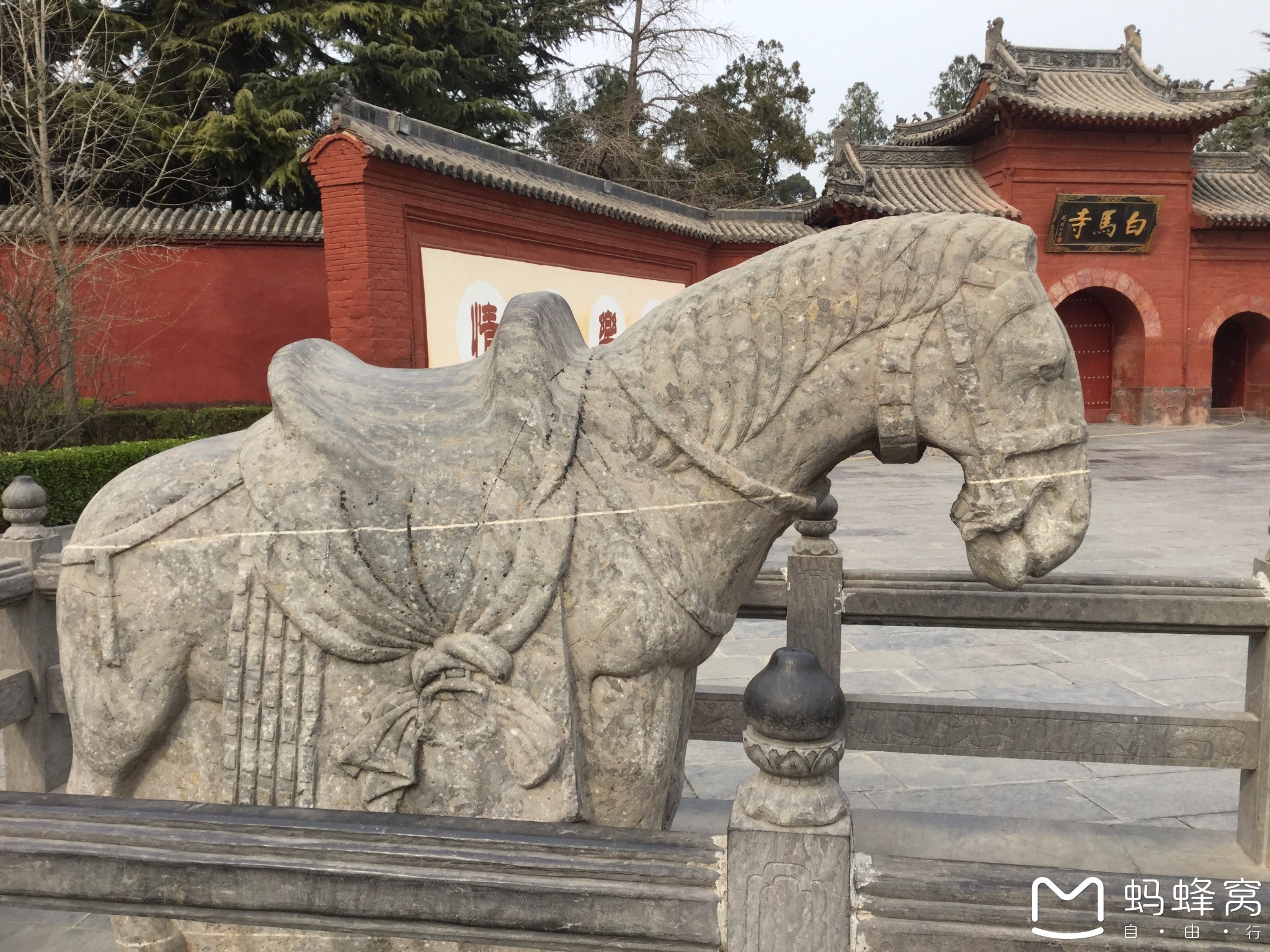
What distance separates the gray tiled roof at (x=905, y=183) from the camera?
14.5 metres

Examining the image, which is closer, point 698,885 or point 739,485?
point 698,885

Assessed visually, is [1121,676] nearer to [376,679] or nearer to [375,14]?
[376,679]

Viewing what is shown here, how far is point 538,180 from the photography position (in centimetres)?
1078

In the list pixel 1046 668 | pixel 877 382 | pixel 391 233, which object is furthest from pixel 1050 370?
pixel 391 233

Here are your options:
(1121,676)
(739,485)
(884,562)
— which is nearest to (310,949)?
(739,485)

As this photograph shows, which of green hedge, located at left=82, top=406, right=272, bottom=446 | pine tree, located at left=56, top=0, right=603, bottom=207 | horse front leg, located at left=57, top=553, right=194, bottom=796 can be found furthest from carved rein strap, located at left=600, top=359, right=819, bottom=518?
pine tree, located at left=56, top=0, right=603, bottom=207

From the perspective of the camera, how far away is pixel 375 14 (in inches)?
574

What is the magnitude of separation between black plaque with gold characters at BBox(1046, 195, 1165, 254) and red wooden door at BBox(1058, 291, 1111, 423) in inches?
55.6

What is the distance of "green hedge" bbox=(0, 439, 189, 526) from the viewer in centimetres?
679

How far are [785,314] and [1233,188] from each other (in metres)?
19.3

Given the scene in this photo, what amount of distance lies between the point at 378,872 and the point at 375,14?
16142mm

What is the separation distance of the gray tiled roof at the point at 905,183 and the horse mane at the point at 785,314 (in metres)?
13.6

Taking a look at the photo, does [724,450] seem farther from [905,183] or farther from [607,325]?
[905,183]

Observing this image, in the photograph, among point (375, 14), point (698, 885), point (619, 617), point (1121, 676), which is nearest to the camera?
point (698, 885)
